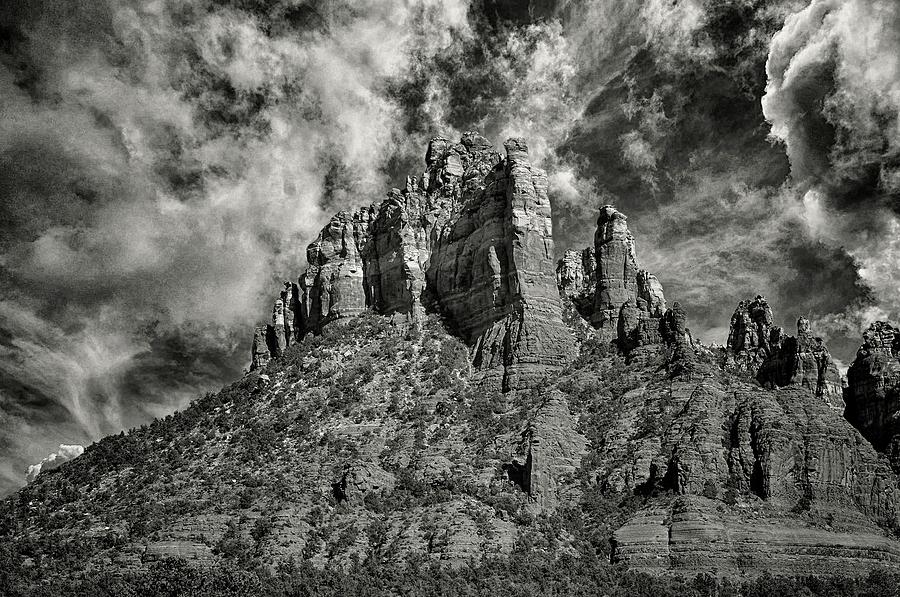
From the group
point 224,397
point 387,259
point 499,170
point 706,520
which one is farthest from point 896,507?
point 224,397

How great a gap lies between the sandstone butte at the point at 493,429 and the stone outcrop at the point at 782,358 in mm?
425

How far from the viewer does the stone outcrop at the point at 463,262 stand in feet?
348

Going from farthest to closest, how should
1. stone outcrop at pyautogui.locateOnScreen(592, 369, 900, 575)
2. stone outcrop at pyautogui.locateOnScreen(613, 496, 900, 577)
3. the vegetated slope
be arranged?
the vegetated slope
stone outcrop at pyautogui.locateOnScreen(592, 369, 900, 575)
stone outcrop at pyautogui.locateOnScreen(613, 496, 900, 577)

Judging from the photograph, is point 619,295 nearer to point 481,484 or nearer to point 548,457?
point 548,457

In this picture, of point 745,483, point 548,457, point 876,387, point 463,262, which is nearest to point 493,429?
point 548,457

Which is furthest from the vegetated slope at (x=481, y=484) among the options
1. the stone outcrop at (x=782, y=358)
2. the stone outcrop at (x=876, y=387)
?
the stone outcrop at (x=876, y=387)

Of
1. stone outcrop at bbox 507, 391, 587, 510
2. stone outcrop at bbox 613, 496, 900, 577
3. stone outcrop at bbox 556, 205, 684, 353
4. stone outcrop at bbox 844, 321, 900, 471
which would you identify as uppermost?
stone outcrop at bbox 556, 205, 684, 353

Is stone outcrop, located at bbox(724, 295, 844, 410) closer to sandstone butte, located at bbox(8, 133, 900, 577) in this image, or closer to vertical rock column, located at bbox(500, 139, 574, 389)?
sandstone butte, located at bbox(8, 133, 900, 577)

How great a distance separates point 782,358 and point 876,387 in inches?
487

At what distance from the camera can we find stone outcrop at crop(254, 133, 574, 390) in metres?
106

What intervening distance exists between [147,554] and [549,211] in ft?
211

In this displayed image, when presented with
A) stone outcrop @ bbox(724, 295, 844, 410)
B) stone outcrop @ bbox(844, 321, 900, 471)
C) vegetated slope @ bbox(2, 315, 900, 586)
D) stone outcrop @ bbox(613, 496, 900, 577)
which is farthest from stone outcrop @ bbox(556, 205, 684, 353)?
stone outcrop @ bbox(613, 496, 900, 577)

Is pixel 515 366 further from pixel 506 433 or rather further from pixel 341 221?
pixel 341 221

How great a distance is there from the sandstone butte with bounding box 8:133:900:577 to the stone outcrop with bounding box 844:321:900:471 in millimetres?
333
